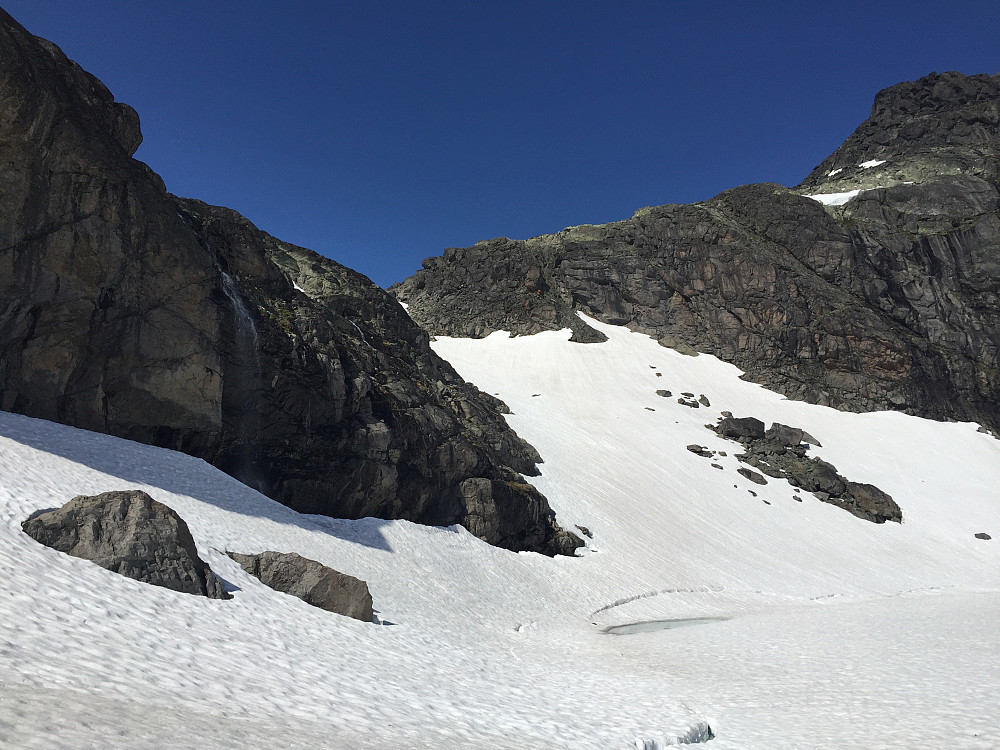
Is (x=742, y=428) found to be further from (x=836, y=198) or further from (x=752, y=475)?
(x=836, y=198)

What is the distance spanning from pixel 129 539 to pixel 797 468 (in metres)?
53.8

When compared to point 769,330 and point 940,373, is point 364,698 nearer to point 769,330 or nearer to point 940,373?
point 769,330

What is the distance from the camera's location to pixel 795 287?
3140 inches

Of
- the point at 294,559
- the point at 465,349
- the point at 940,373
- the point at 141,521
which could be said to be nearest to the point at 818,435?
the point at 940,373

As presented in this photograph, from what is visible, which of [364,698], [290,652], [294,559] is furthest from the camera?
[294,559]

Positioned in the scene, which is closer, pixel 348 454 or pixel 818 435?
pixel 348 454

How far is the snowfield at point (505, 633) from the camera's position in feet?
24.8

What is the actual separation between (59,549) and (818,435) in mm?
65380

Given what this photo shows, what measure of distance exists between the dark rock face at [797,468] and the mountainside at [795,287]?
1638 centimetres

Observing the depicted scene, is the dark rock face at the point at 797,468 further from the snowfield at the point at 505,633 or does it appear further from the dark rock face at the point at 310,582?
the dark rock face at the point at 310,582

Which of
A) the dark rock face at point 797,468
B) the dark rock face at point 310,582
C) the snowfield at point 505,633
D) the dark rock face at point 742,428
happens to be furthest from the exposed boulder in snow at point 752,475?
the dark rock face at point 310,582

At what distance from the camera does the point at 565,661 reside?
16.4m

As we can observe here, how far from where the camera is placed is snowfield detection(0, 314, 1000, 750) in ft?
24.8

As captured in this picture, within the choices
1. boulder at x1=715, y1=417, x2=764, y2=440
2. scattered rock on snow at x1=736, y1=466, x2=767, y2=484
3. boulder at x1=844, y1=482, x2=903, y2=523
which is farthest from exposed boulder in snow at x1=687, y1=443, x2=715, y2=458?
boulder at x1=844, y1=482, x2=903, y2=523
